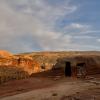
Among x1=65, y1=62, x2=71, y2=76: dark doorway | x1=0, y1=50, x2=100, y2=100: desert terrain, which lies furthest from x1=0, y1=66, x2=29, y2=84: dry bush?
x1=65, y1=62, x2=71, y2=76: dark doorway

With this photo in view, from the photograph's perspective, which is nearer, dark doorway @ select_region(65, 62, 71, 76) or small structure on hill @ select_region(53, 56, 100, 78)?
small structure on hill @ select_region(53, 56, 100, 78)

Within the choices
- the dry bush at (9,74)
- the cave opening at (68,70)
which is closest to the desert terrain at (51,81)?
the dry bush at (9,74)

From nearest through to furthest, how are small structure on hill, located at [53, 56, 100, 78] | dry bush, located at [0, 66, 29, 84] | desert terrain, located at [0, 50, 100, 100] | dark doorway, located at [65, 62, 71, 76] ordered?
desert terrain, located at [0, 50, 100, 100], dry bush, located at [0, 66, 29, 84], small structure on hill, located at [53, 56, 100, 78], dark doorway, located at [65, 62, 71, 76]

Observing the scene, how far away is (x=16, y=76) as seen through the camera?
1492 inches

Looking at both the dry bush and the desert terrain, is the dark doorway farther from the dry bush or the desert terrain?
the dry bush

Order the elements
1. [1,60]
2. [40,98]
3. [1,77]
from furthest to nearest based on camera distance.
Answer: [1,60] → [1,77] → [40,98]

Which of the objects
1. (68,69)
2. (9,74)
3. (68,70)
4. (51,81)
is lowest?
(51,81)

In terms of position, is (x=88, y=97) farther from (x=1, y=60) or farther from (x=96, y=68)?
(x=1, y=60)

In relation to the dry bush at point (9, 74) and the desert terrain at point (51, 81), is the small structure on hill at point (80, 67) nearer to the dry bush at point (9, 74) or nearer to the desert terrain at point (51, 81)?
the desert terrain at point (51, 81)

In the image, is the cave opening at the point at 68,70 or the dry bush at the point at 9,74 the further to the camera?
the cave opening at the point at 68,70

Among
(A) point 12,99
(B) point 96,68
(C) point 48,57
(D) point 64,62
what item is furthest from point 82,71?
(C) point 48,57

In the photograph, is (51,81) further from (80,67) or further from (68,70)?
(80,67)

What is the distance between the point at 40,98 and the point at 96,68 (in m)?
21.5

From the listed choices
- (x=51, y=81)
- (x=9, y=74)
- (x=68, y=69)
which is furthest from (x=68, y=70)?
(x=51, y=81)
